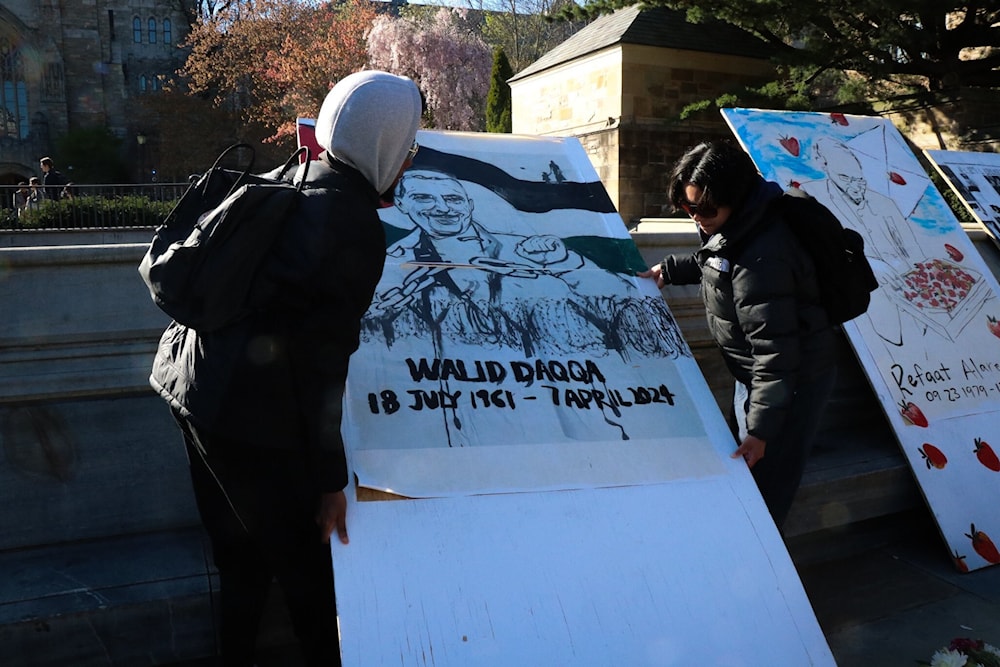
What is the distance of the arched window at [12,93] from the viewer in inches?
1412

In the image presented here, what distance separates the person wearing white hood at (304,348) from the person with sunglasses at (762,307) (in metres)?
1.03

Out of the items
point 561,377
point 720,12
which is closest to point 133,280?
point 561,377

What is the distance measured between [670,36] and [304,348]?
608 inches

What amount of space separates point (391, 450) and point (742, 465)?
3.63ft

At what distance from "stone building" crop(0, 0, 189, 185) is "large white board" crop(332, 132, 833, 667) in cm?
3777

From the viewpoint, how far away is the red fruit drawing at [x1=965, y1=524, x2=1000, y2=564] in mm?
3352

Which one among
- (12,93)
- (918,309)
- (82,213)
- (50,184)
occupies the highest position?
(918,309)

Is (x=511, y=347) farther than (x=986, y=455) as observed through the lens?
No

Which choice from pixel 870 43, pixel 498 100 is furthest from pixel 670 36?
pixel 498 100

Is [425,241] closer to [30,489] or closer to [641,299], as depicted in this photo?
[641,299]

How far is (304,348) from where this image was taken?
1718mm

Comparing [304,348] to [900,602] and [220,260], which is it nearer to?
[220,260]

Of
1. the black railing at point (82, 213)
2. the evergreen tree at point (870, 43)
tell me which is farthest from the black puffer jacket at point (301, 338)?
the black railing at point (82, 213)

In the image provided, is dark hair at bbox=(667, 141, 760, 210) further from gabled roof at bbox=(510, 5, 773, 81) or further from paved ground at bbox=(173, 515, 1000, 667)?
gabled roof at bbox=(510, 5, 773, 81)
